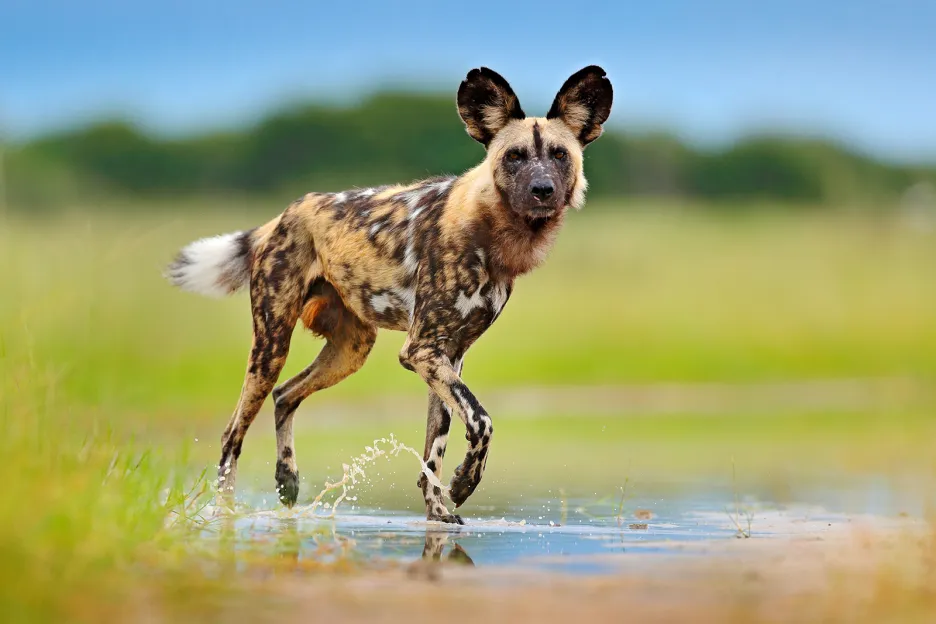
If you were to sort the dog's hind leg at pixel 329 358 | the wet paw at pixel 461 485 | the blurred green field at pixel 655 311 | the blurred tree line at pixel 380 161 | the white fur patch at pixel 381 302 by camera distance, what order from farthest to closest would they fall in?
1. the blurred tree line at pixel 380 161
2. the blurred green field at pixel 655 311
3. the dog's hind leg at pixel 329 358
4. the white fur patch at pixel 381 302
5. the wet paw at pixel 461 485

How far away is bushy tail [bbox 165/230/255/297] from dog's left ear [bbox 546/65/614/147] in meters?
1.94

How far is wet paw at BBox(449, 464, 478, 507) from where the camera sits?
6086mm

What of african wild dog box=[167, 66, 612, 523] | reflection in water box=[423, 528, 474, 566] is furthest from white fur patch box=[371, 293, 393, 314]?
reflection in water box=[423, 528, 474, 566]

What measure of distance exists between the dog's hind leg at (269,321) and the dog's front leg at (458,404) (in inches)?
35.7

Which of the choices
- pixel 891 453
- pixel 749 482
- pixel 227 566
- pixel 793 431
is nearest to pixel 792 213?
pixel 793 431

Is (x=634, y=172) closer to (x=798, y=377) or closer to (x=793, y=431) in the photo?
(x=798, y=377)

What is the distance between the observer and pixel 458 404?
20.5ft

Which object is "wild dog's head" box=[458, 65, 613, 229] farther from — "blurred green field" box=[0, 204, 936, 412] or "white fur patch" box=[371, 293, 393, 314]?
"blurred green field" box=[0, 204, 936, 412]

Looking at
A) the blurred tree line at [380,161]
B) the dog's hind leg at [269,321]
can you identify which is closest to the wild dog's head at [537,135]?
the dog's hind leg at [269,321]

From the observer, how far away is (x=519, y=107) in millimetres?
6664

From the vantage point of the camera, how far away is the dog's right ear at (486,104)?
259 inches

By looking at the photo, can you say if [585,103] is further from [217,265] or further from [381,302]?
[217,265]

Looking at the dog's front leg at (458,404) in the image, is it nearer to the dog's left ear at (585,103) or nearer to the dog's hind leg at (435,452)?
the dog's hind leg at (435,452)

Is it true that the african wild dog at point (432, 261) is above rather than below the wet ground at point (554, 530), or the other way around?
above
